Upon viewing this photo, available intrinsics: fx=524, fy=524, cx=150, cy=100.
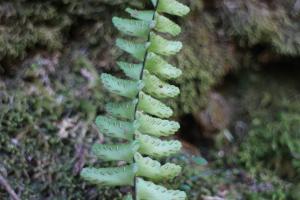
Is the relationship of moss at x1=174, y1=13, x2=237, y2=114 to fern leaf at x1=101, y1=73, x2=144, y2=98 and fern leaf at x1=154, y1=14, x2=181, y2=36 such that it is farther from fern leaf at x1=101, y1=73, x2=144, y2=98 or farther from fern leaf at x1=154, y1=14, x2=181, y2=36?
fern leaf at x1=101, y1=73, x2=144, y2=98

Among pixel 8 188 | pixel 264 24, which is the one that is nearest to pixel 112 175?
pixel 8 188

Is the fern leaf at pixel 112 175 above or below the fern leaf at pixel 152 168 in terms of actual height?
below

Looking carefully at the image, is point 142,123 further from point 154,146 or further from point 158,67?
point 158,67

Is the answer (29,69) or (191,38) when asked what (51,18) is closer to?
(29,69)

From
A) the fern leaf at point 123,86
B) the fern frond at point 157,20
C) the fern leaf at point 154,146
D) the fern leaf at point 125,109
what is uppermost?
the fern frond at point 157,20

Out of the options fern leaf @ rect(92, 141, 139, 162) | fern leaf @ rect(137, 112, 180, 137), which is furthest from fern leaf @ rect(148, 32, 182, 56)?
fern leaf @ rect(92, 141, 139, 162)

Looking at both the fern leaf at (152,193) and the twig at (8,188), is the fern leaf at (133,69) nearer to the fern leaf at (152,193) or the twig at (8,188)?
the fern leaf at (152,193)

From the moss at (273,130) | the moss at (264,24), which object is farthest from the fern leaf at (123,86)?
the moss at (264,24)

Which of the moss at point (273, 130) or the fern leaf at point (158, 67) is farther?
the moss at point (273, 130)
